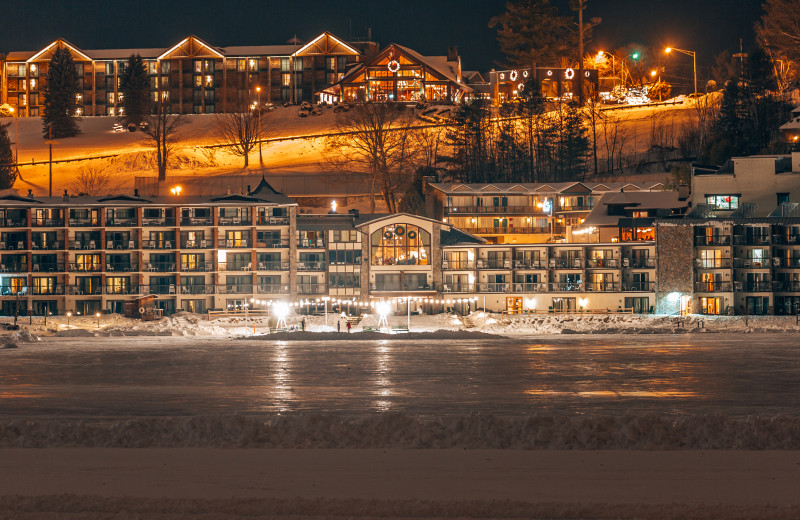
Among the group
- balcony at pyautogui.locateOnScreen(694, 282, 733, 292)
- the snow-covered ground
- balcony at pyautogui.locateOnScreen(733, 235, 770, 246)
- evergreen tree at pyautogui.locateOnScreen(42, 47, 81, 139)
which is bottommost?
the snow-covered ground

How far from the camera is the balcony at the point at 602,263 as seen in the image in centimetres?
8581

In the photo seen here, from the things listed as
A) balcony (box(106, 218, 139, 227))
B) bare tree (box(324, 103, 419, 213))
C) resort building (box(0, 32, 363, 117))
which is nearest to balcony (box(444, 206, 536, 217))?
bare tree (box(324, 103, 419, 213))

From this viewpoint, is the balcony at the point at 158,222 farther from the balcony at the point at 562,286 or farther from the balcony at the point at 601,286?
the balcony at the point at 601,286

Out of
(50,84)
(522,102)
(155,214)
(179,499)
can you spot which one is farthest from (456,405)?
(50,84)

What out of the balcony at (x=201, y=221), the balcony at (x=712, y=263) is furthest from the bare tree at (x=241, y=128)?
the balcony at (x=712, y=263)

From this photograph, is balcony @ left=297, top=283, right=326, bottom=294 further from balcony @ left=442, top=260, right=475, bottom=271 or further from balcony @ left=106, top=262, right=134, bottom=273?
balcony @ left=106, top=262, right=134, bottom=273

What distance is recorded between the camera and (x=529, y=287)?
85312 mm

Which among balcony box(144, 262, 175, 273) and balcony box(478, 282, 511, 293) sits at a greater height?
balcony box(144, 262, 175, 273)

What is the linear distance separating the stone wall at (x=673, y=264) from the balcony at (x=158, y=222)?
42.7 metres

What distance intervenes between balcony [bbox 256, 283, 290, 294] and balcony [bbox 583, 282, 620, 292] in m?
26.0

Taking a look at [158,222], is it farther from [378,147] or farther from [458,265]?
[378,147]

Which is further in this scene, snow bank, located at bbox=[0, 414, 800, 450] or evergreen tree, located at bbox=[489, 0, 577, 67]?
evergreen tree, located at bbox=[489, 0, 577, 67]

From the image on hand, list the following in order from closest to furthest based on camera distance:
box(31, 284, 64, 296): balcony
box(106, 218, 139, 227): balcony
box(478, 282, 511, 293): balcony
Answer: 1. box(478, 282, 511, 293): balcony
2. box(31, 284, 64, 296): balcony
3. box(106, 218, 139, 227): balcony

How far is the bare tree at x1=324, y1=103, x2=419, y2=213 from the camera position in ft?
392
